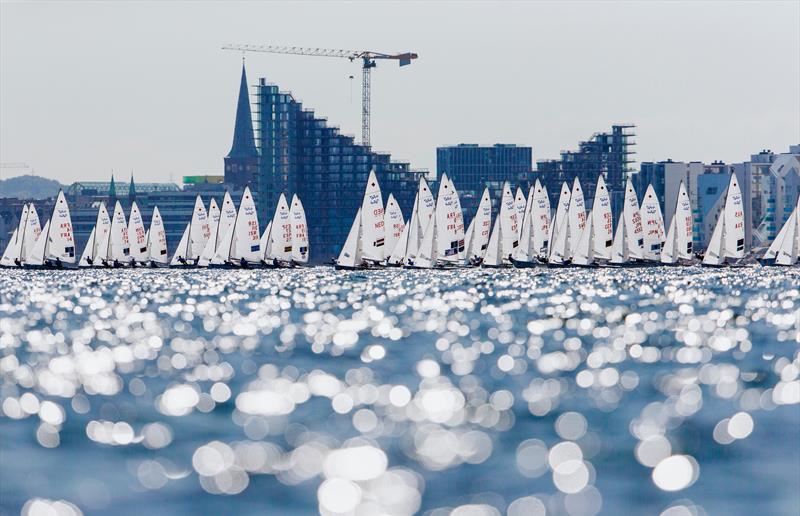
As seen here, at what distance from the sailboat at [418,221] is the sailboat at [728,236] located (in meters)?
24.6

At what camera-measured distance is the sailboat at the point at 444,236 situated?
142 meters

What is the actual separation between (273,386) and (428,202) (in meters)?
110

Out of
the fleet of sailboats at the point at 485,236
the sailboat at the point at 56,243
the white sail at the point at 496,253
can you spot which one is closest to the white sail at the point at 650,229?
the fleet of sailboats at the point at 485,236

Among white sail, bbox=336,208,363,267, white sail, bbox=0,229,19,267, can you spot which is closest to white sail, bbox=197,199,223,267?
white sail, bbox=0,229,19,267

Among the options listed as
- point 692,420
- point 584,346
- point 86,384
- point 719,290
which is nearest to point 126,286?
point 719,290

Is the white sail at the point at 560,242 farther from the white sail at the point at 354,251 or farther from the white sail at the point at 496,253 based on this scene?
the white sail at the point at 354,251

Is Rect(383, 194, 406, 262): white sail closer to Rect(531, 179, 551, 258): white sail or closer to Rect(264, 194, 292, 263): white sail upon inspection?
Rect(264, 194, 292, 263): white sail

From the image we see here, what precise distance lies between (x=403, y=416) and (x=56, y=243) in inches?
5516

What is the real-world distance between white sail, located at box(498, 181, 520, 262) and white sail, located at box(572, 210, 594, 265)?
5.30 meters

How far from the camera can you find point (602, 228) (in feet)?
504

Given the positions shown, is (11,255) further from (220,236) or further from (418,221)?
(418,221)

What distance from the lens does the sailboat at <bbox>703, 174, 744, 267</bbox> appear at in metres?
151

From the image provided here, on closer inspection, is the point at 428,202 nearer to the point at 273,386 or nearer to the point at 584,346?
the point at 584,346

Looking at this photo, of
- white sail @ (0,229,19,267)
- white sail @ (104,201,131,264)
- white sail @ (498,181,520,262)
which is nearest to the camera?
white sail @ (498,181,520,262)
